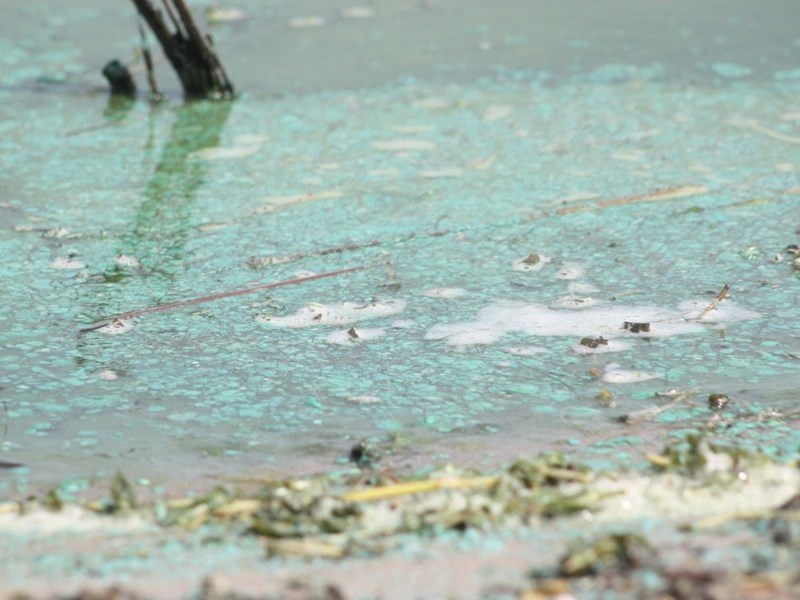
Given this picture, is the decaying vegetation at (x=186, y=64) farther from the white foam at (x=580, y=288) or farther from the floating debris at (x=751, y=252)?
the floating debris at (x=751, y=252)

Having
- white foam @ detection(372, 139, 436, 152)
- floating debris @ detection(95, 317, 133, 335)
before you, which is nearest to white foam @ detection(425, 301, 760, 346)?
floating debris @ detection(95, 317, 133, 335)

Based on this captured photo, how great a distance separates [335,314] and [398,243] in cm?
43

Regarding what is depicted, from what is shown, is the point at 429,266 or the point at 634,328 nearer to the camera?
the point at 634,328

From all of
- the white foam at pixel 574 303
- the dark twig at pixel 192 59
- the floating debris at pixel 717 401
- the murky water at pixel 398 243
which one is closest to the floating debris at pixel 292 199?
the murky water at pixel 398 243

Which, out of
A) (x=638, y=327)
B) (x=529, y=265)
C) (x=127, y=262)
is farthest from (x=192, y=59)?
(x=638, y=327)

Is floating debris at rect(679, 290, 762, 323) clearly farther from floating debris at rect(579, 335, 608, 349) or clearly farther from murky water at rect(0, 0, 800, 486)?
floating debris at rect(579, 335, 608, 349)

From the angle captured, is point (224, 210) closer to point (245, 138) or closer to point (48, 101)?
point (245, 138)

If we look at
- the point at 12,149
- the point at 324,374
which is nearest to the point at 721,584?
the point at 324,374

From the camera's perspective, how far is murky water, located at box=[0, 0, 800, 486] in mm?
1970

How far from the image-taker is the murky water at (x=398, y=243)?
1970mm

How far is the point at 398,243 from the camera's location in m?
2.74

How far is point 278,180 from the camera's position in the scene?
3.15 m

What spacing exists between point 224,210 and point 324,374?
972mm

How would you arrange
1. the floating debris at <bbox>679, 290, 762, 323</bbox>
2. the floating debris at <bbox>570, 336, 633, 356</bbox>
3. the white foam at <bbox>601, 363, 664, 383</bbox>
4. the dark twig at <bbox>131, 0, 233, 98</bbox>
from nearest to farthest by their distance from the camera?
the white foam at <bbox>601, 363, 664, 383</bbox> < the floating debris at <bbox>570, 336, 633, 356</bbox> < the floating debris at <bbox>679, 290, 762, 323</bbox> < the dark twig at <bbox>131, 0, 233, 98</bbox>
